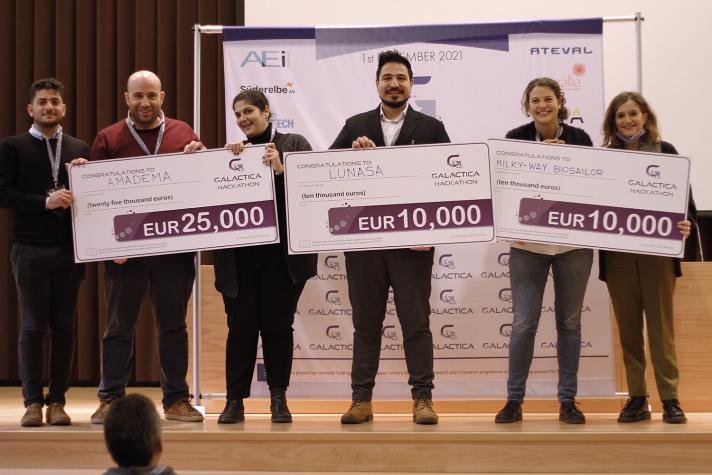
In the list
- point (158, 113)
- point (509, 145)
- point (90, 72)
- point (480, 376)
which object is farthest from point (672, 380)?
point (90, 72)

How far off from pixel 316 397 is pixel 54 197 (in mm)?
1700

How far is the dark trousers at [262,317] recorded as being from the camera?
3.87m

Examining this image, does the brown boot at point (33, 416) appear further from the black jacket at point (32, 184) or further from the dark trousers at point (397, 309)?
the dark trousers at point (397, 309)

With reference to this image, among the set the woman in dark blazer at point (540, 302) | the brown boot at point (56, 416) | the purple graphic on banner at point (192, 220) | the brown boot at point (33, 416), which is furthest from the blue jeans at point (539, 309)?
the brown boot at point (33, 416)

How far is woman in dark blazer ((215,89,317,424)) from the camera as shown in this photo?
3871 millimetres

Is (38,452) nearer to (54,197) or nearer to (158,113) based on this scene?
(54,197)

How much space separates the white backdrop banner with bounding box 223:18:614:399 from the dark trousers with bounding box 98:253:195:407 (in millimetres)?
684

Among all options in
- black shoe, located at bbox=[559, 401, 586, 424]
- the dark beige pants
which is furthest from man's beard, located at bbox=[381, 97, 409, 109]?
black shoe, located at bbox=[559, 401, 586, 424]

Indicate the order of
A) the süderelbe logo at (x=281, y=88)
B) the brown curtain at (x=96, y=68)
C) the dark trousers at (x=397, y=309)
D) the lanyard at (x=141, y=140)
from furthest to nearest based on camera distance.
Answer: the brown curtain at (x=96, y=68) < the süderelbe logo at (x=281, y=88) < the lanyard at (x=141, y=140) < the dark trousers at (x=397, y=309)

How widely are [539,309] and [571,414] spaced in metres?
0.50

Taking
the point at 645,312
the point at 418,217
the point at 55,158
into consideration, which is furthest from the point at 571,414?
the point at 55,158

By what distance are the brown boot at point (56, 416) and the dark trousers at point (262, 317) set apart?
2.49ft

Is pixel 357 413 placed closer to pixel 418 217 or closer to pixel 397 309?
pixel 397 309

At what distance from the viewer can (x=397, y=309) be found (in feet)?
12.7
